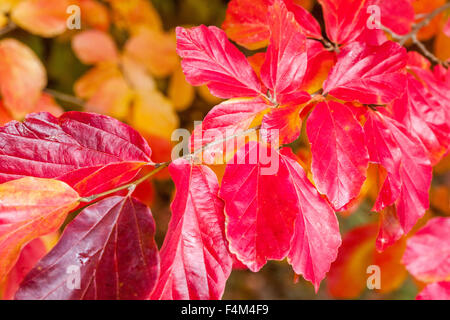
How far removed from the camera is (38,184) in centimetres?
34

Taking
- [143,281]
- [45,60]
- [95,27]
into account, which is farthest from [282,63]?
[45,60]

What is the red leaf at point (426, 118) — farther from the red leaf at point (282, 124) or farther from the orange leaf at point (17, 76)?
the orange leaf at point (17, 76)

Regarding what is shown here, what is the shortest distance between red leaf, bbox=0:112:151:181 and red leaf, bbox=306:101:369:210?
17cm

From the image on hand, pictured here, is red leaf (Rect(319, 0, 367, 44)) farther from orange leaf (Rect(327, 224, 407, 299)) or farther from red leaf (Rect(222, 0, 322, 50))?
orange leaf (Rect(327, 224, 407, 299))

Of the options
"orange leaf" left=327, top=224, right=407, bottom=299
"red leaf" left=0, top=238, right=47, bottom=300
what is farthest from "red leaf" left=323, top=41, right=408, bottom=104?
"orange leaf" left=327, top=224, right=407, bottom=299

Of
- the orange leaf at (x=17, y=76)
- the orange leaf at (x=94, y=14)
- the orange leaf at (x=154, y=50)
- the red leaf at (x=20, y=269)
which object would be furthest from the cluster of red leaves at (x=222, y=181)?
the orange leaf at (x=94, y=14)

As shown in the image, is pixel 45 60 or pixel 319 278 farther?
Answer: pixel 45 60

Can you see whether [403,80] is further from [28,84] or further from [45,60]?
[45,60]

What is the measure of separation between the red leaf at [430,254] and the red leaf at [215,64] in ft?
1.18

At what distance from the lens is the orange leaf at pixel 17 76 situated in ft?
2.35

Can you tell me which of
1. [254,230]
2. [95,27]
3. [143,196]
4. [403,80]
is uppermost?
[95,27]

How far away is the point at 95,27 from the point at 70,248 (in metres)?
0.73

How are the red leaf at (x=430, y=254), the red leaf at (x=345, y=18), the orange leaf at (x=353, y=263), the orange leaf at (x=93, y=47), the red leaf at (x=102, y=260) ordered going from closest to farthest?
the red leaf at (x=102, y=260)
the red leaf at (x=345, y=18)
the red leaf at (x=430, y=254)
the orange leaf at (x=93, y=47)
the orange leaf at (x=353, y=263)

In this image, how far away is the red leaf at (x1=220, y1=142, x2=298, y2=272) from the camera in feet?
1.14
